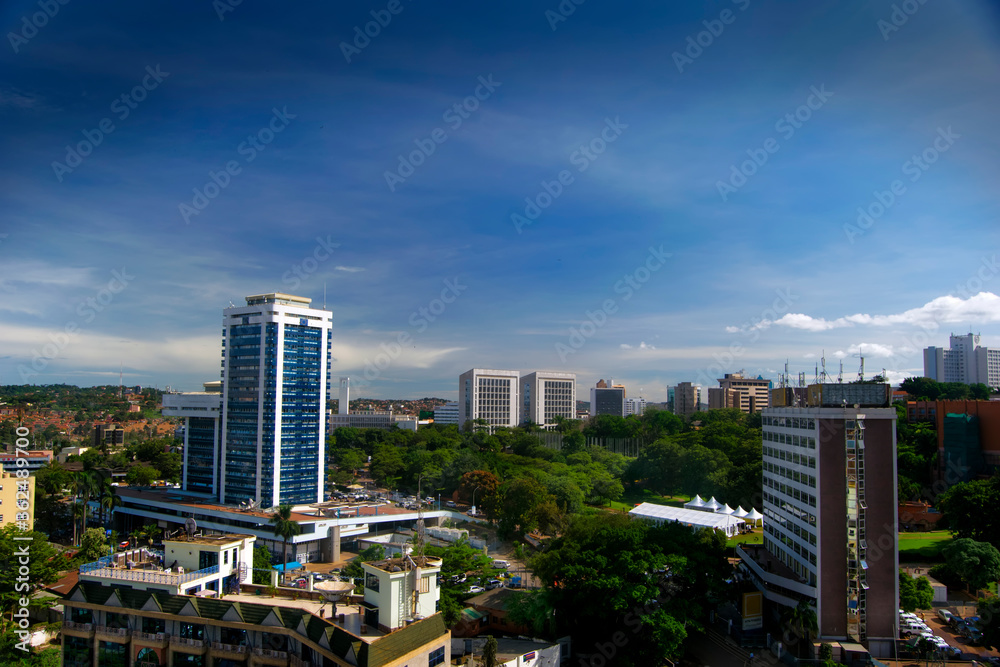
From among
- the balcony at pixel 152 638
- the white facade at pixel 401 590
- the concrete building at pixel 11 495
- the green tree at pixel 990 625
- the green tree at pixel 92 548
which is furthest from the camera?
the green tree at pixel 92 548

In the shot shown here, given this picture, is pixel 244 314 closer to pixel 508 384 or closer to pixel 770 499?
pixel 770 499

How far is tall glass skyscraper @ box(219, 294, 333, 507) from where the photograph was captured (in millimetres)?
38156

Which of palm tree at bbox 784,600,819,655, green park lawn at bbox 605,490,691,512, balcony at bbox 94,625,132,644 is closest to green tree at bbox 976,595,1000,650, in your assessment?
palm tree at bbox 784,600,819,655

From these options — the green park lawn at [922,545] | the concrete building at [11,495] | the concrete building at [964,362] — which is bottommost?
the green park lawn at [922,545]

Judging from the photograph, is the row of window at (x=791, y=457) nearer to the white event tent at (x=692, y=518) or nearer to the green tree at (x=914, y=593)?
the green tree at (x=914, y=593)

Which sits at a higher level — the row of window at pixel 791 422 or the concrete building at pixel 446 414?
the row of window at pixel 791 422

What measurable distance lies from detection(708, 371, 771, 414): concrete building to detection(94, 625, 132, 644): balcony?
351 ft

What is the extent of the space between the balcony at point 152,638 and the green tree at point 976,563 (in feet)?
88.3

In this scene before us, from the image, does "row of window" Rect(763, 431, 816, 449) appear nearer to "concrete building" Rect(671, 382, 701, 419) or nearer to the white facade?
the white facade

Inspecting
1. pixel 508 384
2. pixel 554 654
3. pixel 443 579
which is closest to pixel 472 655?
pixel 554 654

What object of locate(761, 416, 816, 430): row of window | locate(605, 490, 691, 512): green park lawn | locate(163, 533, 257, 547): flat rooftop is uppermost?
locate(761, 416, 816, 430): row of window

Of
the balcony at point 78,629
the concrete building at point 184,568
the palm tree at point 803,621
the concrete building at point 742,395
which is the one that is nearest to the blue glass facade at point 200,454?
the concrete building at point 184,568

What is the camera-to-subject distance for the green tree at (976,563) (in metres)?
23.0

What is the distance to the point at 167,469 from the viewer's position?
53406 millimetres
